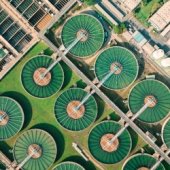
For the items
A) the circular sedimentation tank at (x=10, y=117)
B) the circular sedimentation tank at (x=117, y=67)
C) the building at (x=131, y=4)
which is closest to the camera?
the circular sedimentation tank at (x=117, y=67)

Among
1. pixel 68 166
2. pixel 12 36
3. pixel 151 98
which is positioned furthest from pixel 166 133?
pixel 12 36

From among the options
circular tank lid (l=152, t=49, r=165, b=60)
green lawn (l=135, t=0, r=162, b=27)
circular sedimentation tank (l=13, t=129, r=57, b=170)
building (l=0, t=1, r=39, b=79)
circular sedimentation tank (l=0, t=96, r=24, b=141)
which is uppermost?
building (l=0, t=1, r=39, b=79)

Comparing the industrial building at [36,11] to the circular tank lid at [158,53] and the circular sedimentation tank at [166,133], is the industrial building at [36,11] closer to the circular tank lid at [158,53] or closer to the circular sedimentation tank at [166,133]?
the circular tank lid at [158,53]

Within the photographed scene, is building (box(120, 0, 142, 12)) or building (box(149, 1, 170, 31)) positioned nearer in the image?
building (box(149, 1, 170, 31))

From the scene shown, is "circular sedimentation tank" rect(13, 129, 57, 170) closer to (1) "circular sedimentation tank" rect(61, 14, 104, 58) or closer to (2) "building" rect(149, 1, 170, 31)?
(1) "circular sedimentation tank" rect(61, 14, 104, 58)

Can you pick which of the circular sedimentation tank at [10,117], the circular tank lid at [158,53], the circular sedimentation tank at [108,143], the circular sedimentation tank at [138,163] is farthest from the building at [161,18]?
the circular sedimentation tank at [10,117]

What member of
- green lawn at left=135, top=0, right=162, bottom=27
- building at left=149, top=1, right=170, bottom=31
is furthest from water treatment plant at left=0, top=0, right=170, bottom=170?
building at left=149, top=1, right=170, bottom=31

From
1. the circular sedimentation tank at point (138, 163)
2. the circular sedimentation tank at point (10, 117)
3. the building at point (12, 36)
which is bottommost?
the circular sedimentation tank at point (138, 163)
